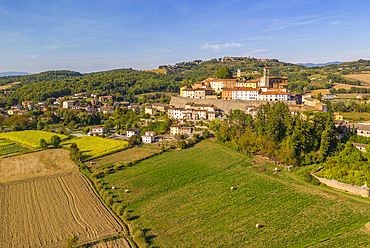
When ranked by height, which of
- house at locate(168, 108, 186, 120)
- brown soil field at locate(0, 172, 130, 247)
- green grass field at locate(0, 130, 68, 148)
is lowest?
brown soil field at locate(0, 172, 130, 247)

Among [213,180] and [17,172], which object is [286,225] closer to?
[213,180]

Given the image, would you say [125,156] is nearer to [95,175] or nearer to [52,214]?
[95,175]

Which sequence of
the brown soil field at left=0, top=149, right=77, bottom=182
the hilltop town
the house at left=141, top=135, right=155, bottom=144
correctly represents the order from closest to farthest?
1. the hilltop town
2. the brown soil field at left=0, top=149, right=77, bottom=182
3. the house at left=141, top=135, right=155, bottom=144

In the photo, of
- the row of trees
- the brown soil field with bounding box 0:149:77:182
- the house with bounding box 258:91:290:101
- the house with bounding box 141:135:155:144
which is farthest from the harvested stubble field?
the house with bounding box 258:91:290:101

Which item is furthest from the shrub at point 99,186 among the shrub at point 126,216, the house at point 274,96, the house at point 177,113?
the house at point 274,96

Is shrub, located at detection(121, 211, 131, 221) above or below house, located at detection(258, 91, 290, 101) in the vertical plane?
below

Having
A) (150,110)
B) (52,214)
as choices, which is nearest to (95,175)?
(52,214)

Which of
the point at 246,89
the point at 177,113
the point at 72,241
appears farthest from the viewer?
the point at 177,113

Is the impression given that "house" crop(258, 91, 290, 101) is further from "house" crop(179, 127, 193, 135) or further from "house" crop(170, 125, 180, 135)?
"house" crop(170, 125, 180, 135)
